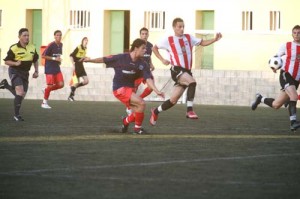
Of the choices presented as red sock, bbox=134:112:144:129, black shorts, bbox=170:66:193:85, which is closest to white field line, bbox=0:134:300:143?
red sock, bbox=134:112:144:129

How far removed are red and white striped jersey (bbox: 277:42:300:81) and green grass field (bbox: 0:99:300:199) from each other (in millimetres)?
1069

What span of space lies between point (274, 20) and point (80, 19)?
852 centimetres

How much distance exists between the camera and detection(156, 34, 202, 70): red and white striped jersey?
23859 mm

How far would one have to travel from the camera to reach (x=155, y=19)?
4481cm

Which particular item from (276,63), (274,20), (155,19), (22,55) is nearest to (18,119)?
(22,55)

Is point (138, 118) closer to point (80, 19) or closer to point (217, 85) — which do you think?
point (217, 85)

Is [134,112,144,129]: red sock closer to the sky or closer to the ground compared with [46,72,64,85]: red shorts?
closer to the ground

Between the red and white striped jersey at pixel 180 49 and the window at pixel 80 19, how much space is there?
22.5 meters

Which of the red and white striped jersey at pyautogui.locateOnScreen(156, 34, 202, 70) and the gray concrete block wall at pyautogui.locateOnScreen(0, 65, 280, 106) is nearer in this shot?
the red and white striped jersey at pyautogui.locateOnScreen(156, 34, 202, 70)

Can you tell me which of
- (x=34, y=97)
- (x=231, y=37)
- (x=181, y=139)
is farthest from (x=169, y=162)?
(x=231, y=37)

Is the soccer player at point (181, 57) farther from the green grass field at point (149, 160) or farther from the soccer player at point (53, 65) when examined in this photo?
the soccer player at point (53, 65)

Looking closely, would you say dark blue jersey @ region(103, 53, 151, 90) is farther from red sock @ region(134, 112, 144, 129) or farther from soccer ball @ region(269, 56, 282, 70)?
soccer ball @ region(269, 56, 282, 70)

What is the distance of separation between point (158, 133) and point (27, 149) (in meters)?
3.96

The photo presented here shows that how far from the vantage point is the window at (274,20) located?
41656 millimetres
